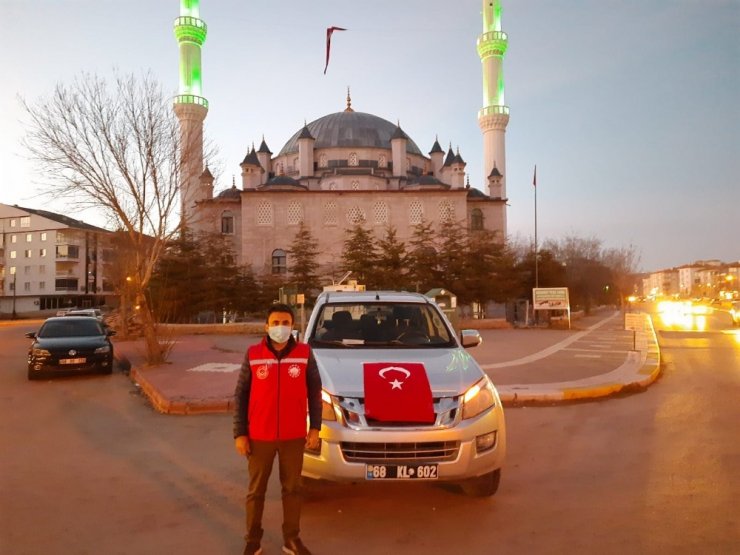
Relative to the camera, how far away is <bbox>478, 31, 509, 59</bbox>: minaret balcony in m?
56.5

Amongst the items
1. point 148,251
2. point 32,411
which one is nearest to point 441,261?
point 148,251

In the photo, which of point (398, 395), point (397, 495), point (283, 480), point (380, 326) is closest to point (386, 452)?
point (398, 395)

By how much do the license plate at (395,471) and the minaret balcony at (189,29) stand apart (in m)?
54.3

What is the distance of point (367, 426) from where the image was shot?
13.9ft

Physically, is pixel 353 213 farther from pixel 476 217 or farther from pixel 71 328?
pixel 71 328

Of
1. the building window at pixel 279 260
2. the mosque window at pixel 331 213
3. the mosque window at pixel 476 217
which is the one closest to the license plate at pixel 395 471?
the building window at pixel 279 260

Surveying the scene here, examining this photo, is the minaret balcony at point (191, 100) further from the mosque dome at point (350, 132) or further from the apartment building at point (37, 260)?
the apartment building at point (37, 260)

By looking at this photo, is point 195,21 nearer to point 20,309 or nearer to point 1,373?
point 20,309

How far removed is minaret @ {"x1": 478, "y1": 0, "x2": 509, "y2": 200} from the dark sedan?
51.7 meters

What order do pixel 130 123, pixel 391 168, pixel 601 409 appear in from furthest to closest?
pixel 391 168 → pixel 130 123 → pixel 601 409

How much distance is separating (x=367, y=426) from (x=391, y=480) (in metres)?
0.42

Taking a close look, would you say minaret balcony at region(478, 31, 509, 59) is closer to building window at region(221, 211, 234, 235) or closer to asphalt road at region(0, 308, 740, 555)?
building window at region(221, 211, 234, 235)

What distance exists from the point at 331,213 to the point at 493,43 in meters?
23.1

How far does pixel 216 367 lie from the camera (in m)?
13.5
